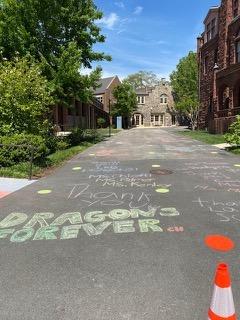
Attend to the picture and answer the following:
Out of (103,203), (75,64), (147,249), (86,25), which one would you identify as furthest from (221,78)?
(147,249)

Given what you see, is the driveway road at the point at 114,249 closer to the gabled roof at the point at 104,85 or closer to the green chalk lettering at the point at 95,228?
the green chalk lettering at the point at 95,228

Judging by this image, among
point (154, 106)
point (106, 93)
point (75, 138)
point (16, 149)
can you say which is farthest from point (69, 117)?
point (154, 106)

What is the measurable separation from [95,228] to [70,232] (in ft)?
1.49

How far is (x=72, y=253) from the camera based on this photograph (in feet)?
17.1

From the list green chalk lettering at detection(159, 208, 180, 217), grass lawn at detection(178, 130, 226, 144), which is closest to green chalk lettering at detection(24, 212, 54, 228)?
green chalk lettering at detection(159, 208, 180, 217)

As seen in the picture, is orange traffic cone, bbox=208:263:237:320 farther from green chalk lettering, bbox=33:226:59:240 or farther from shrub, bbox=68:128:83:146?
shrub, bbox=68:128:83:146

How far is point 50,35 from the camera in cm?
2280

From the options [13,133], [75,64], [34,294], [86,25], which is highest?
[86,25]

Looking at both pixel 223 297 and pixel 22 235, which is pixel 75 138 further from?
pixel 223 297

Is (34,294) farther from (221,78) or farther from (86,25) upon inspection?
(221,78)

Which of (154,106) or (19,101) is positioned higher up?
(154,106)

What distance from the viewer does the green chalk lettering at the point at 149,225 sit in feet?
20.2

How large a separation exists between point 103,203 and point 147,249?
2.91 m

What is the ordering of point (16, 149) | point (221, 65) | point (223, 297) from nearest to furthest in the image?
point (223, 297), point (16, 149), point (221, 65)
